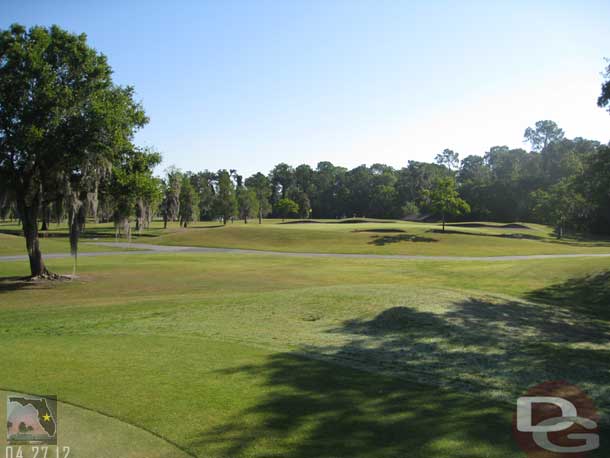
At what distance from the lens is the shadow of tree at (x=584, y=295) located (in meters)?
19.5

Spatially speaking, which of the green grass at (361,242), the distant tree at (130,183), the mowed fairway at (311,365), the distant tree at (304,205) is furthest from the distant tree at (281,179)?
the mowed fairway at (311,365)

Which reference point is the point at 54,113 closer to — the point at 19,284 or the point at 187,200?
the point at 19,284

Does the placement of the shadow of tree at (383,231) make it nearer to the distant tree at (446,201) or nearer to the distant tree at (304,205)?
the distant tree at (446,201)

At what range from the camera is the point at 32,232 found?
77.0 ft

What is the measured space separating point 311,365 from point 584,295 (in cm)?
2153

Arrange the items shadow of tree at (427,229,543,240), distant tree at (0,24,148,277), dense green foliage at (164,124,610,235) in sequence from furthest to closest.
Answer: dense green foliage at (164,124,610,235), shadow of tree at (427,229,543,240), distant tree at (0,24,148,277)

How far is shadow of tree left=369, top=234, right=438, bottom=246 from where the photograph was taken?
5459cm

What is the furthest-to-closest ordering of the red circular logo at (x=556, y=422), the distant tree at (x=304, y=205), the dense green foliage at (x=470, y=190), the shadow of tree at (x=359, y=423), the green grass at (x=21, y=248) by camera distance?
the distant tree at (x=304, y=205), the dense green foliage at (x=470, y=190), the green grass at (x=21, y=248), the red circular logo at (x=556, y=422), the shadow of tree at (x=359, y=423)

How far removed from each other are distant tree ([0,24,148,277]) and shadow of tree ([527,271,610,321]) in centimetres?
2227

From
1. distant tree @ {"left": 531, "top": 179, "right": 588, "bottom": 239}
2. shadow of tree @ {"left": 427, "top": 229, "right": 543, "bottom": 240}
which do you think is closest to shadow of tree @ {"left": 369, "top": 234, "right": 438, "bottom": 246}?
shadow of tree @ {"left": 427, "top": 229, "right": 543, "bottom": 240}

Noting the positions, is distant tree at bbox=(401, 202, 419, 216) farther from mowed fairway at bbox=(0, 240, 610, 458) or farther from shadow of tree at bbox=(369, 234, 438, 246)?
mowed fairway at bbox=(0, 240, 610, 458)

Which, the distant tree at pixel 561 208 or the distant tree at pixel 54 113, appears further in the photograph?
the distant tree at pixel 561 208

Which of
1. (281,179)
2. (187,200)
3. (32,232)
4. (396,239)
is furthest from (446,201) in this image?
(281,179)

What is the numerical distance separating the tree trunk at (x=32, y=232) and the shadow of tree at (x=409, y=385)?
1943cm
